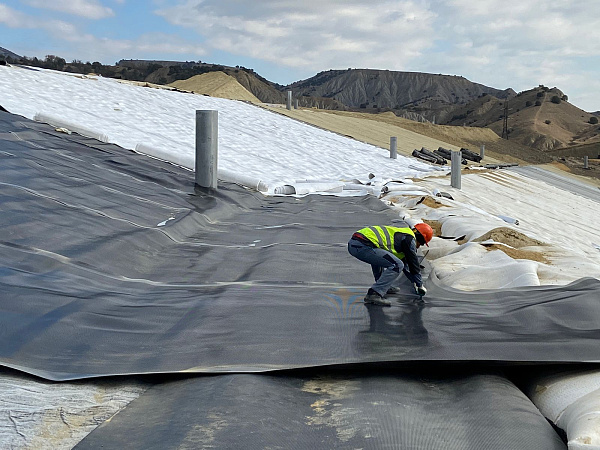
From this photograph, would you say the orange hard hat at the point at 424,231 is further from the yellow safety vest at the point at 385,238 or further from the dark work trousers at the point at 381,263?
the dark work trousers at the point at 381,263

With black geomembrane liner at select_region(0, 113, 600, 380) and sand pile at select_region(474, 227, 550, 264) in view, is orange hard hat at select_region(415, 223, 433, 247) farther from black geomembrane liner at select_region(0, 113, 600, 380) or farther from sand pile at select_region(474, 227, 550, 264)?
sand pile at select_region(474, 227, 550, 264)

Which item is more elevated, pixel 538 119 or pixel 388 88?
pixel 388 88

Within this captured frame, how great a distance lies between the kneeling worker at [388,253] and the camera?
12.4ft

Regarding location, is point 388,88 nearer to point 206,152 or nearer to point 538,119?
point 538,119

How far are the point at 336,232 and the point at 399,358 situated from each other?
12.7ft

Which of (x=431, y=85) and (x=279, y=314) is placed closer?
(x=279, y=314)

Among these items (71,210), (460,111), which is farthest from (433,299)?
(460,111)

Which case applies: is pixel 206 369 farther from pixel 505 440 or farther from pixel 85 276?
pixel 85 276

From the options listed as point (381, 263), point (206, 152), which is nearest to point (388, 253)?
point (381, 263)

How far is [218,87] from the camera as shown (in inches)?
1481

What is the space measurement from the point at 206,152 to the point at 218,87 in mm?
30503

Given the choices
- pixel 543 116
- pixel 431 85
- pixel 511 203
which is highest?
pixel 431 85

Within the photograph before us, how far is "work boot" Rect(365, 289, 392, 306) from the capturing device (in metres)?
3.73

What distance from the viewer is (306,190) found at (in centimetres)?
1020
